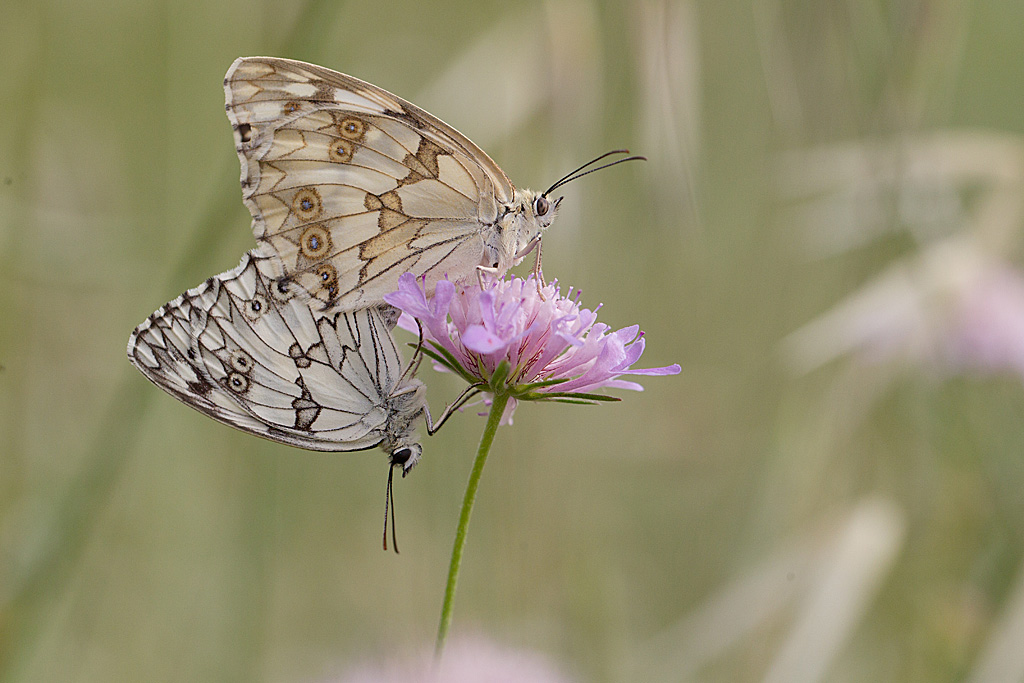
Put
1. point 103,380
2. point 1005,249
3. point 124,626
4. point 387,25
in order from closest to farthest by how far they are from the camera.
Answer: point 1005,249 → point 124,626 → point 103,380 → point 387,25

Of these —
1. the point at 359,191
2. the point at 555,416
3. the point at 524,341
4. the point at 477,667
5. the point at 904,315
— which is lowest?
the point at 477,667

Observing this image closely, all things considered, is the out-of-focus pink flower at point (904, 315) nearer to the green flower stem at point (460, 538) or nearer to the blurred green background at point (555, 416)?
the blurred green background at point (555, 416)

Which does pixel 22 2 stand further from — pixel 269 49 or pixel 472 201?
pixel 472 201

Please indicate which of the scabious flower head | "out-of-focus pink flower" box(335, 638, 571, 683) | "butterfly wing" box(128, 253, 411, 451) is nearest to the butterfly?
"butterfly wing" box(128, 253, 411, 451)

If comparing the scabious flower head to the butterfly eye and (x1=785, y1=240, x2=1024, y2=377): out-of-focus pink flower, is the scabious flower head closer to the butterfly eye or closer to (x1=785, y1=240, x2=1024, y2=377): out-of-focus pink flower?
the butterfly eye

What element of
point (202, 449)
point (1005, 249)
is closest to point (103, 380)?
point (202, 449)

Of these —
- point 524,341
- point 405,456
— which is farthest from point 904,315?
point 405,456

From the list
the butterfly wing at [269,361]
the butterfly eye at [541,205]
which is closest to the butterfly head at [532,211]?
the butterfly eye at [541,205]

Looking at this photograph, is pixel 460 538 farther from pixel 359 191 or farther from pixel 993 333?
pixel 993 333
